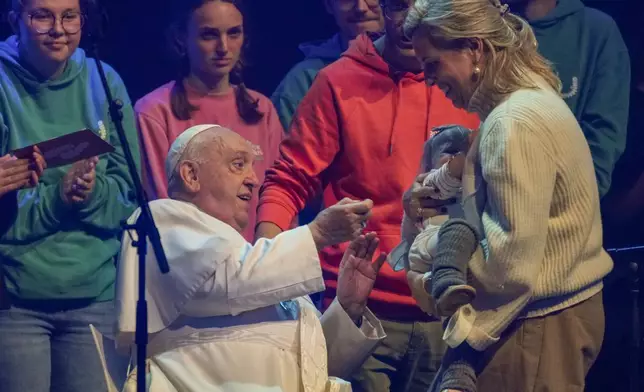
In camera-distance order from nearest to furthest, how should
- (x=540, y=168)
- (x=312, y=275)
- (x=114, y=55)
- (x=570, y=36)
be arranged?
(x=540, y=168) < (x=312, y=275) < (x=570, y=36) < (x=114, y=55)

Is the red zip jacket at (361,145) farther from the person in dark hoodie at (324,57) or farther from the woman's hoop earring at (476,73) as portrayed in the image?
the woman's hoop earring at (476,73)

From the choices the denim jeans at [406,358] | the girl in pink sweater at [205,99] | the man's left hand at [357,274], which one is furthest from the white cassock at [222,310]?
the girl in pink sweater at [205,99]

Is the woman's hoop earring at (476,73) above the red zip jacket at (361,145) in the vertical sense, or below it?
above

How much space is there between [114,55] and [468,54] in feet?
8.51

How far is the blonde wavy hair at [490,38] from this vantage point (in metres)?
2.95

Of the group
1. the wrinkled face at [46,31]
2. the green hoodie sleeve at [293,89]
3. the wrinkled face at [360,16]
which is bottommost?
the green hoodie sleeve at [293,89]

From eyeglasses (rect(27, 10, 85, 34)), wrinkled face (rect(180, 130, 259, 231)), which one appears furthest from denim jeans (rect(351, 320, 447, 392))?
eyeglasses (rect(27, 10, 85, 34))

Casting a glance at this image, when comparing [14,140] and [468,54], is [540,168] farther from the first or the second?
[14,140]

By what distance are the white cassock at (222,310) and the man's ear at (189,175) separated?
9cm

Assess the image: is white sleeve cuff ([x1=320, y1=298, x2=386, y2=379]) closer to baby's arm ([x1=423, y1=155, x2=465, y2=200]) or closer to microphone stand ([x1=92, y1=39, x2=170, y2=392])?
baby's arm ([x1=423, y1=155, x2=465, y2=200])

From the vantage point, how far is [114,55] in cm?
521

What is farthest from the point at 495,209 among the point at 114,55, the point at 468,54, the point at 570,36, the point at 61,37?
the point at 114,55

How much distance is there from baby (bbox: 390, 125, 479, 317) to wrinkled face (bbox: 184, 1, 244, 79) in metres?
1.42

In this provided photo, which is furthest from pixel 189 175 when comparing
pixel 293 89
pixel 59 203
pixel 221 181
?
pixel 293 89
